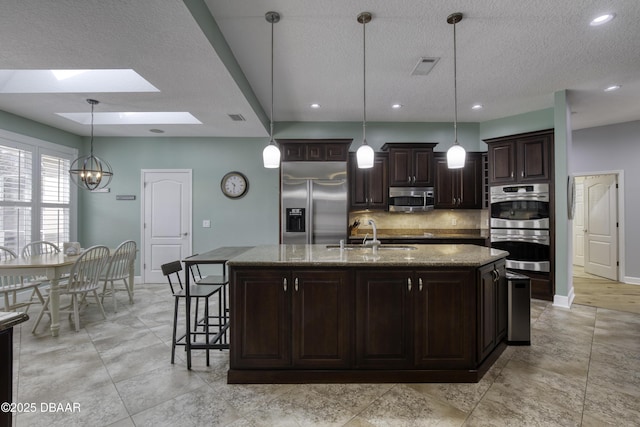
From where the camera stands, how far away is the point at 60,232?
5.25 meters

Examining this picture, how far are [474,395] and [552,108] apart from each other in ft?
15.5

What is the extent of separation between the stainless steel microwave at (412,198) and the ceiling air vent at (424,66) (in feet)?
6.73

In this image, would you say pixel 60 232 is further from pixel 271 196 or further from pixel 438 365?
pixel 438 365

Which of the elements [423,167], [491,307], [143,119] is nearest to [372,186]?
[423,167]

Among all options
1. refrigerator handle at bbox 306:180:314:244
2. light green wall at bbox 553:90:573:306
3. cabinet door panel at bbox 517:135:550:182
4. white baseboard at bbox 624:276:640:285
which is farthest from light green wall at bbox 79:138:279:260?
white baseboard at bbox 624:276:640:285

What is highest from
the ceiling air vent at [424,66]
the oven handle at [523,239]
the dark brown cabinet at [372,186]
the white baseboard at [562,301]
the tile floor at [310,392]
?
the ceiling air vent at [424,66]

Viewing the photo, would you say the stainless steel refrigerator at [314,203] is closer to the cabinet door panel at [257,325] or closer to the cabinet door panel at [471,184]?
the cabinet door panel at [471,184]

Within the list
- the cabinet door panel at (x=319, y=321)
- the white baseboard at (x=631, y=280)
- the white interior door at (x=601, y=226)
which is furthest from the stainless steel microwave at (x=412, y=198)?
the white baseboard at (x=631, y=280)

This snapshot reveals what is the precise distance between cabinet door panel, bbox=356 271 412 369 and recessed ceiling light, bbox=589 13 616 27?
271 cm

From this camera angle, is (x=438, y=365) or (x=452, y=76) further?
(x=452, y=76)

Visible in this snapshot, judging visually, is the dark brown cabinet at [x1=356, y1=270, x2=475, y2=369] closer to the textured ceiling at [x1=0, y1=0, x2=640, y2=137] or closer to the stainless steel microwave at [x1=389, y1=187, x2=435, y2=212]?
the textured ceiling at [x1=0, y1=0, x2=640, y2=137]

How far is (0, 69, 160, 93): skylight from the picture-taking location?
137 inches

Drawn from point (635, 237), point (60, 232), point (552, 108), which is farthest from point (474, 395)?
point (60, 232)

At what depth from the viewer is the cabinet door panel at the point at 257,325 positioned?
2291 mm
